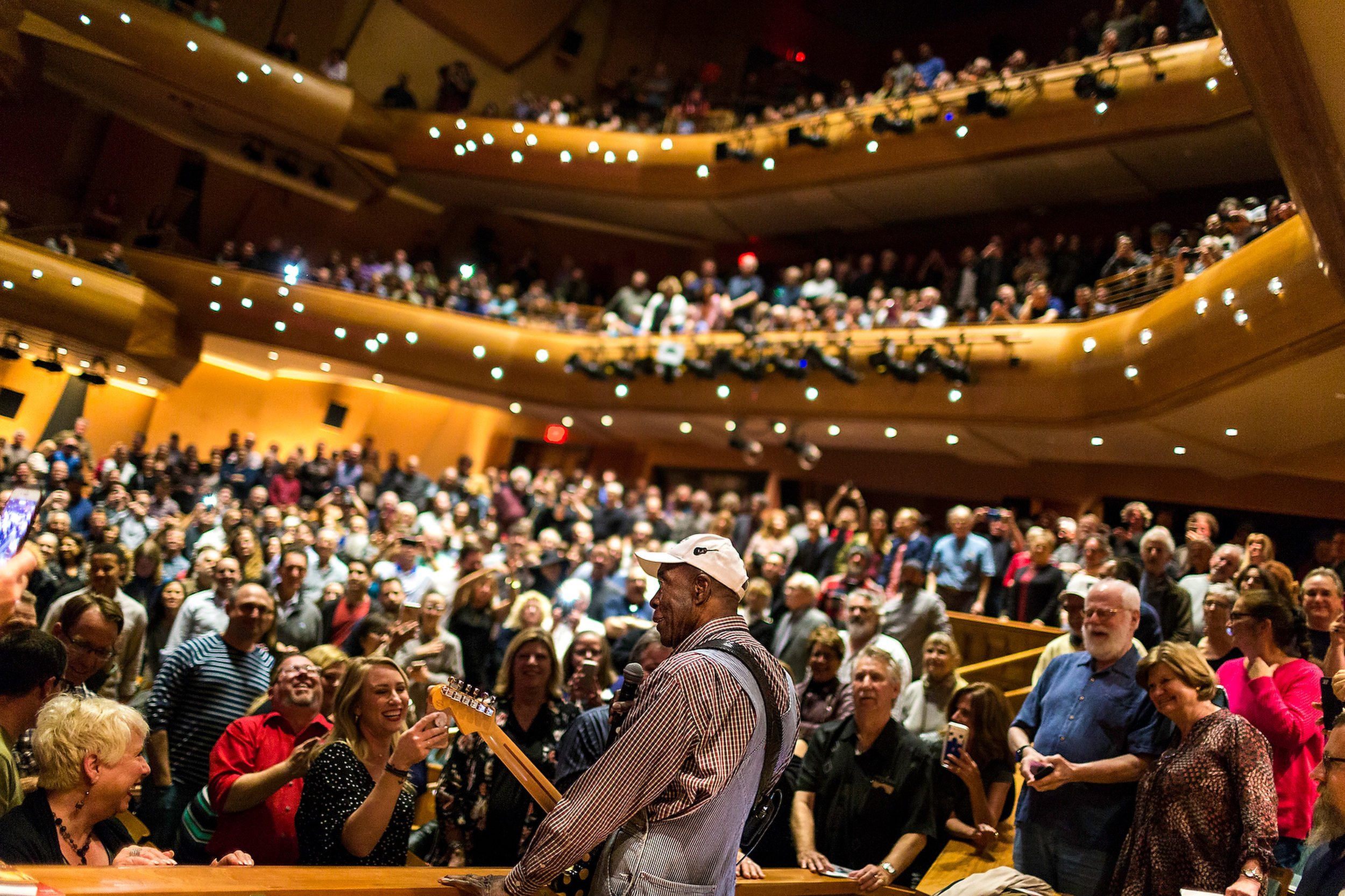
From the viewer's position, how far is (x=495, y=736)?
246 cm

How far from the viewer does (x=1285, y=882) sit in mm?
3371

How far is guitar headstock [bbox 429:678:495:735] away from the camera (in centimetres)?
243

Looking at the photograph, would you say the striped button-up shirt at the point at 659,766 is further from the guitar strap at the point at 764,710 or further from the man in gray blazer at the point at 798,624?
the man in gray blazer at the point at 798,624

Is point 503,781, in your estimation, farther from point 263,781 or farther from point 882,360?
point 882,360

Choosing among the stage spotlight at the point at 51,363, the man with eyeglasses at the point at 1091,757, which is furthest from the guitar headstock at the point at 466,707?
the stage spotlight at the point at 51,363

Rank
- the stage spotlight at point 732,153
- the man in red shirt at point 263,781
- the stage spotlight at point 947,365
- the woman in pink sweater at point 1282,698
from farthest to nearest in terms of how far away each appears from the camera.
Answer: the stage spotlight at point 732,153 < the stage spotlight at point 947,365 < the woman in pink sweater at point 1282,698 < the man in red shirt at point 263,781

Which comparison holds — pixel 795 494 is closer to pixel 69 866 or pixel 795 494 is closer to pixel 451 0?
pixel 451 0

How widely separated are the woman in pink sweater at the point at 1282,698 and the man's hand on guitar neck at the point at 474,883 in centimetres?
244

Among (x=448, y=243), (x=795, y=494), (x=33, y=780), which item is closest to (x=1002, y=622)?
(x=33, y=780)

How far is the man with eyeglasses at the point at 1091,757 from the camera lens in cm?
327

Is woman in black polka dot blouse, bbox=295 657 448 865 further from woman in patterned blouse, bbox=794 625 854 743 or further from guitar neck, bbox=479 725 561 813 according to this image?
woman in patterned blouse, bbox=794 625 854 743

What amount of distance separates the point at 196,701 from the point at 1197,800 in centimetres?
336

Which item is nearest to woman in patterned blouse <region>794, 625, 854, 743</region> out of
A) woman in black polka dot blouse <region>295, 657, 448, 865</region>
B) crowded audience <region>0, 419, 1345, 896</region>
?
crowded audience <region>0, 419, 1345, 896</region>

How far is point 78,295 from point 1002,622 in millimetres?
9617
